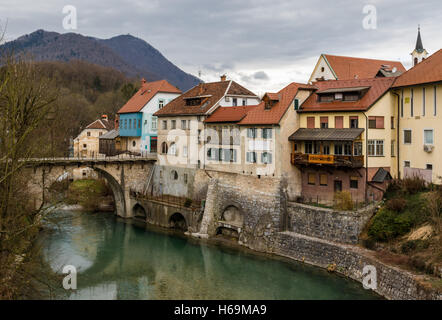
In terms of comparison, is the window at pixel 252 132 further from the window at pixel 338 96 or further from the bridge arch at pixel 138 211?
the bridge arch at pixel 138 211

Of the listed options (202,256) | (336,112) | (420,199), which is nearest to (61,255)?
(202,256)

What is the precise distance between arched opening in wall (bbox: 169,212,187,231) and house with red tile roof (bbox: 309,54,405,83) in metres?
21.1

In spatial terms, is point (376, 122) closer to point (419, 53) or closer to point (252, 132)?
point (252, 132)

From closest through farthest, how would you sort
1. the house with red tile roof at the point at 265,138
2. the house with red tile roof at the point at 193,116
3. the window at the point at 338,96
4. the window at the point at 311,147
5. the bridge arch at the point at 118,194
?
the window at the point at 338,96 < the window at the point at 311,147 < the house with red tile roof at the point at 265,138 < the house with red tile roof at the point at 193,116 < the bridge arch at the point at 118,194

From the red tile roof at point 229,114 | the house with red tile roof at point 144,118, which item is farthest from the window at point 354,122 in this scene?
the house with red tile roof at point 144,118

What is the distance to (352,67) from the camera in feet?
159

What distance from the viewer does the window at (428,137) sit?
3100 cm

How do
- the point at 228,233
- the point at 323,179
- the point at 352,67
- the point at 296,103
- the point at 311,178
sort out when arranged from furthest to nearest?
1. the point at 352,67
2. the point at 228,233
3. the point at 296,103
4. the point at 311,178
5. the point at 323,179

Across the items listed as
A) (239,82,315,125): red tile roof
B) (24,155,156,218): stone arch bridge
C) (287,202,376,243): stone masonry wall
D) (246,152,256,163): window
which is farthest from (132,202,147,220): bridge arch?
(287,202,376,243): stone masonry wall

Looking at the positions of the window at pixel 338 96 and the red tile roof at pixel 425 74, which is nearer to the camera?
the red tile roof at pixel 425 74

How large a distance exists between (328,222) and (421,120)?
9916 mm

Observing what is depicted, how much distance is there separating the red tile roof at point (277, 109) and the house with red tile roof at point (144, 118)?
18.7 m

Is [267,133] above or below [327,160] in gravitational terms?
above

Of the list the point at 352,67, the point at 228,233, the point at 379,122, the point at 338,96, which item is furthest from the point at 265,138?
the point at 352,67
